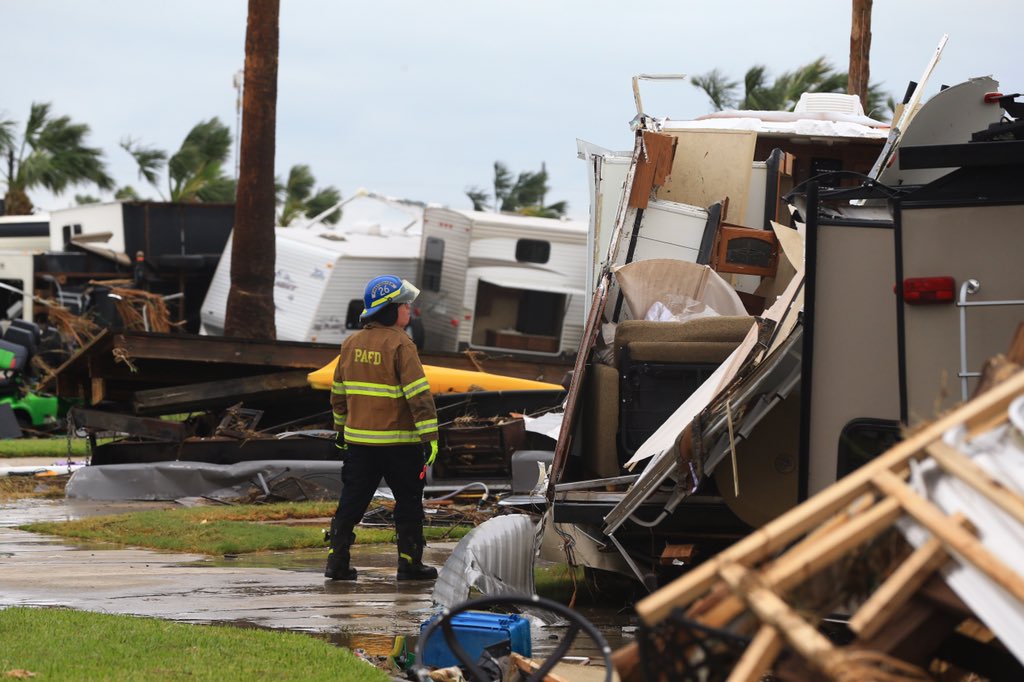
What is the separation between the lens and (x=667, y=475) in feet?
21.9

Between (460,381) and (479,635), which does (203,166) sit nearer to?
(460,381)

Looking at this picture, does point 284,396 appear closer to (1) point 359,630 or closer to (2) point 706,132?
(2) point 706,132

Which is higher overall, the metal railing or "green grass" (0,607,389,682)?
the metal railing

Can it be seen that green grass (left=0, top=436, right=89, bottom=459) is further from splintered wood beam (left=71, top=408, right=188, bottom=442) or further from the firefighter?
the firefighter

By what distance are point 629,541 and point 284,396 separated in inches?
305

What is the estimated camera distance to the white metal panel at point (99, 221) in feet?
88.9

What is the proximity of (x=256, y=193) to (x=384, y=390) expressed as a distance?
9658mm

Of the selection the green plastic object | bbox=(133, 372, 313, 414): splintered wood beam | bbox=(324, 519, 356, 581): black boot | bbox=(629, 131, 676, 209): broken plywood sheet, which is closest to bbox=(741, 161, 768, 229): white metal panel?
bbox=(629, 131, 676, 209): broken plywood sheet

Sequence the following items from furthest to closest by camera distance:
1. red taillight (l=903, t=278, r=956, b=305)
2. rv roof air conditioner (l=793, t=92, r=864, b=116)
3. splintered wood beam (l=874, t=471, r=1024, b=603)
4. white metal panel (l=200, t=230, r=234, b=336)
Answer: white metal panel (l=200, t=230, r=234, b=336) → rv roof air conditioner (l=793, t=92, r=864, b=116) → red taillight (l=903, t=278, r=956, b=305) → splintered wood beam (l=874, t=471, r=1024, b=603)

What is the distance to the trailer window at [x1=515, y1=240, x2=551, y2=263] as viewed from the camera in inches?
898

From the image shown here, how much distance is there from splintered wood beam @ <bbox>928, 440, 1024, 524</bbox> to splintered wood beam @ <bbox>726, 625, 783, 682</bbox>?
524 millimetres

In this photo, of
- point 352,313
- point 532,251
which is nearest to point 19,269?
point 352,313

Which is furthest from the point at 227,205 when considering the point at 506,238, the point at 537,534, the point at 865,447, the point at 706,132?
the point at 865,447

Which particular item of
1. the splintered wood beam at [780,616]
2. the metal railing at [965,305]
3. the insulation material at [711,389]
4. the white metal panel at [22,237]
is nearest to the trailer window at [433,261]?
the white metal panel at [22,237]
